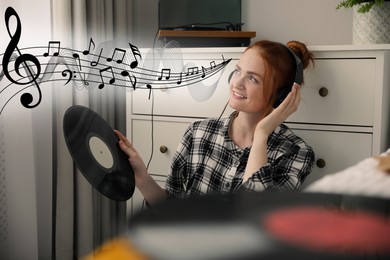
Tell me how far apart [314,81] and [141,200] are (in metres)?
0.66

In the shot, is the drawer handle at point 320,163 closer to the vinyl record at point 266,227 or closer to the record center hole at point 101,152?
the record center hole at point 101,152

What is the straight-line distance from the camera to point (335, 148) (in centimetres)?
143

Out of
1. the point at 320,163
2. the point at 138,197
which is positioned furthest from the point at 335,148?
the point at 138,197

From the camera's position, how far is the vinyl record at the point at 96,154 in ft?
3.38

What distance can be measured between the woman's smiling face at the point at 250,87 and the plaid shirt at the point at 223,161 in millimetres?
73

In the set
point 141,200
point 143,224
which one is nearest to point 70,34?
point 141,200

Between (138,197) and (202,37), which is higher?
(202,37)

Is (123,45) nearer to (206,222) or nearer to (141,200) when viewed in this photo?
(141,200)

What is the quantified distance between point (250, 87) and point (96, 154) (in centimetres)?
48

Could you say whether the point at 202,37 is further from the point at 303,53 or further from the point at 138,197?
the point at 138,197

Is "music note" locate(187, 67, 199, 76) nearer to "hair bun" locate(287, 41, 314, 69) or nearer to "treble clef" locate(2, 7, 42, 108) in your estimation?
"hair bun" locate(287, 41, 314, 69)

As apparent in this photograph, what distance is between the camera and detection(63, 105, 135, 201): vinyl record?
1031 mm

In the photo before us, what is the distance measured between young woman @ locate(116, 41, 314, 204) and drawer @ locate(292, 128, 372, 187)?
0.44ft

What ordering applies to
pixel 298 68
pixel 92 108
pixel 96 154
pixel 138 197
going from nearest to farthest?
pixel 96 154
pixel 298 68
pixel 138 197
pixel 92 108
